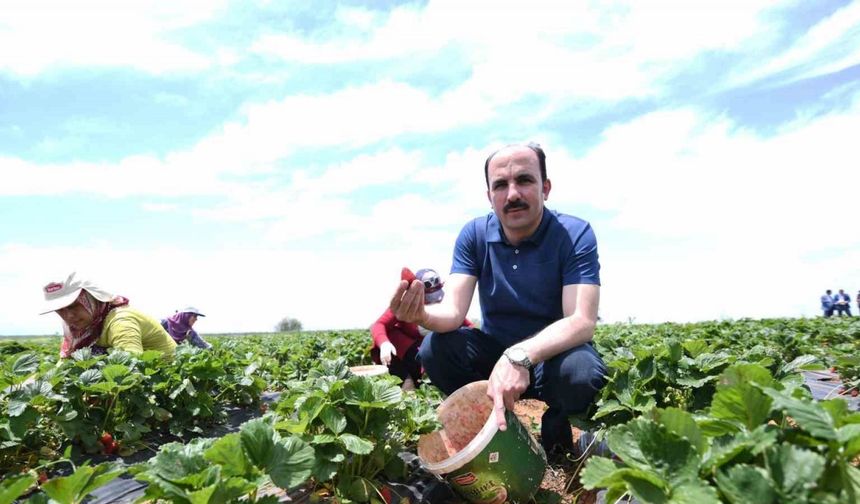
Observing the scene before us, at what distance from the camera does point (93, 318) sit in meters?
4.00

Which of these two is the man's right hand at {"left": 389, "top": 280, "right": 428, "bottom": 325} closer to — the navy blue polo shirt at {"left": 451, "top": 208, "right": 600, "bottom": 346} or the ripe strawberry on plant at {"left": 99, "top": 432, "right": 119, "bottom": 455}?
the navy blue polo shirt at {"left": 451, "top": 208, "right": 600, "bottom": 346}

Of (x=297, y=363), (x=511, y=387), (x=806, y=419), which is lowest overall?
(x=297, y=363)

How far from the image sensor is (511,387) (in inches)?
84.7

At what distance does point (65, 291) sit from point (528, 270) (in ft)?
10.6

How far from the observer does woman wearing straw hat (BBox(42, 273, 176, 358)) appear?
151 inches

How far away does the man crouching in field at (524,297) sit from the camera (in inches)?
101

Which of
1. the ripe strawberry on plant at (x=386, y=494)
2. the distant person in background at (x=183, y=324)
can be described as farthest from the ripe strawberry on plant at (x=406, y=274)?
the distant person in background at (x=183, y=324)

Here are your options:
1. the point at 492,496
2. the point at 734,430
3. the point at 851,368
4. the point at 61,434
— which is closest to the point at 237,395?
the point at 61,434

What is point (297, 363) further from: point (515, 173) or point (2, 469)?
point (515, 173)

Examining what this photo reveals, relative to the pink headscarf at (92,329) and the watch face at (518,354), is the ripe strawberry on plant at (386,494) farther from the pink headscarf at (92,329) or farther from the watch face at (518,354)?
the pink headscarf at (92,329)

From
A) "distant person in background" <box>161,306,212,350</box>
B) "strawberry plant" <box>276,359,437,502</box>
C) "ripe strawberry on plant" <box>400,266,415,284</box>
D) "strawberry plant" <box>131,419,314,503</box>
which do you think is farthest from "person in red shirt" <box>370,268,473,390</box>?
"distant person in background" <box>161,306,212,350</box>

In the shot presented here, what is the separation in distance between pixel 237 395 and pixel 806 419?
175 inches

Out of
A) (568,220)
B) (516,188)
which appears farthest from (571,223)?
(516,188)

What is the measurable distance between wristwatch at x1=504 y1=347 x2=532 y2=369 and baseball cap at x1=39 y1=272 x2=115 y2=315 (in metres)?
3.14
